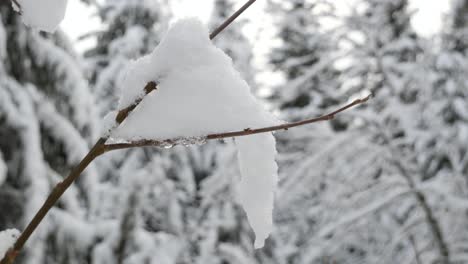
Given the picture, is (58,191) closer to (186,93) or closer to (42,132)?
(186,93)

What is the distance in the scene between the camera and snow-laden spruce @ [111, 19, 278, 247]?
0.58 m

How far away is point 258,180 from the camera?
713 millimetres

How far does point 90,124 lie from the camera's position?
3617 mm

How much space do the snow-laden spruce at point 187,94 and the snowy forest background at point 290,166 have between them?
2358 mm

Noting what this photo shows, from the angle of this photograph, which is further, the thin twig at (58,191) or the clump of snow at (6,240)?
the clump of snow at (6,240)

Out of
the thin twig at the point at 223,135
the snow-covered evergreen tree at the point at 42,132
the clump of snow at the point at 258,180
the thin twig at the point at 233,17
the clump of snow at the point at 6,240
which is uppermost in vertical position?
the snow-covered evergreen tree at the point at 42,132

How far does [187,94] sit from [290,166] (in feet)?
13.2

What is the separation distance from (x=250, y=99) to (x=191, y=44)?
0.12 meters

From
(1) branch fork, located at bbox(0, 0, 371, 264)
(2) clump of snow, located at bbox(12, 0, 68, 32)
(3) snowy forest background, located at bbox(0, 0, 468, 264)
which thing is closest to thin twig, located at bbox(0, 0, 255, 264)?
(1) branch fork, located at bbox(0, 0, 371, 264)

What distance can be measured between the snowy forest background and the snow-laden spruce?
2358 mm

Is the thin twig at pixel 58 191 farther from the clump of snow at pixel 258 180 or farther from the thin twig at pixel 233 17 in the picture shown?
the clump of snow at pixel 258 180

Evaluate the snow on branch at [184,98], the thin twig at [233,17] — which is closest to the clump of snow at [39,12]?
the snow on branch at [184,98]

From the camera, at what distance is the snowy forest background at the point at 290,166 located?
310 centimetres

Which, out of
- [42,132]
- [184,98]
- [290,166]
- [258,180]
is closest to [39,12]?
[184,98]
